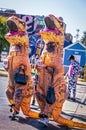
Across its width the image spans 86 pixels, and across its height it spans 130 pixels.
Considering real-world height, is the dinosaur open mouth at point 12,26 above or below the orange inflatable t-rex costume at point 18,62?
above

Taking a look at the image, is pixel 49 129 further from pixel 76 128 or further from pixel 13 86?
pixel 13 86

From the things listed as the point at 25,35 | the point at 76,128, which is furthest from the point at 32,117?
the point at 25,35

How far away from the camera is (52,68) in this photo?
277 inches

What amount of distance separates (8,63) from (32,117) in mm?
1232

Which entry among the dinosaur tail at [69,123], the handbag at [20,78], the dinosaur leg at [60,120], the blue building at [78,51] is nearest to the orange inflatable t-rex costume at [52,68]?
the dinosaur leg at [60,120]

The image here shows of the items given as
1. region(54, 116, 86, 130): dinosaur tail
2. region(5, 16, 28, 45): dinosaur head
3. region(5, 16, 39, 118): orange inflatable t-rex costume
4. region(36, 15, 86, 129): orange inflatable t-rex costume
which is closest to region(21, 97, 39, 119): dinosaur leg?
region(5, 16, 39, 118): orange inflatable t-rex costume

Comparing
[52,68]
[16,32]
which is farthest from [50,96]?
[16,32]

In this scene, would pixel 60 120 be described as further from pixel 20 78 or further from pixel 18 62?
pixel 18 62

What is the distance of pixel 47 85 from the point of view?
706 centimetres

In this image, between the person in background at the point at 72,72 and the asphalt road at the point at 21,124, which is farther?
the person in background at the point at 72,72

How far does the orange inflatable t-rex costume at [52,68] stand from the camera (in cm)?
704

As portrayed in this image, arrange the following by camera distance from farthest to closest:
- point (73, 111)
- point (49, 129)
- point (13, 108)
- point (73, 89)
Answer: point (73, 89)
point (73, 111)
point (13, 108)
point (49, 129)

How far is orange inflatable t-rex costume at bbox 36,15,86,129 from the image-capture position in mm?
7043

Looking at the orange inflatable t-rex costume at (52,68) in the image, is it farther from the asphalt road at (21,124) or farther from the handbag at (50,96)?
the asphalt road at (21,124)
